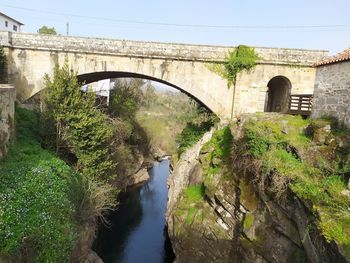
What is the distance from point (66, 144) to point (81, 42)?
618cm

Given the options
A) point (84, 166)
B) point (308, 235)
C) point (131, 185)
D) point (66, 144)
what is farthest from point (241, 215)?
point (131, 185)

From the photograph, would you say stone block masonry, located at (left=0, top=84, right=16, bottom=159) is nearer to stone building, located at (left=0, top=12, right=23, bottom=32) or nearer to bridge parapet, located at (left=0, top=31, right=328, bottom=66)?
bridge parapet, located at (left=0, top=31, right=328, bottom=66)

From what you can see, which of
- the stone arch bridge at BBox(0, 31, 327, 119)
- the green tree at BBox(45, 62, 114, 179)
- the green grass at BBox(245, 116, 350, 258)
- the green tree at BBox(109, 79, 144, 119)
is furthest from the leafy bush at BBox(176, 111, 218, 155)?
the green grass at BBox(245, 116, 350, 258)

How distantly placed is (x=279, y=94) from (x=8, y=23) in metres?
34.9

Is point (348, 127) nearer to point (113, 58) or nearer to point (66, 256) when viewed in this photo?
point (66, 256)

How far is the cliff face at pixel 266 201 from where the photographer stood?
8828 millimetres

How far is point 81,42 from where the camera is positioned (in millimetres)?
17734

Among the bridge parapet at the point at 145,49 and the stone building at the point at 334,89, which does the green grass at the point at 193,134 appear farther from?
the stone building at the point at 334,89

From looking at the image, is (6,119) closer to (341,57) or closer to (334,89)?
(334,89)

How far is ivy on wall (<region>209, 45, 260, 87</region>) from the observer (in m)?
17.4

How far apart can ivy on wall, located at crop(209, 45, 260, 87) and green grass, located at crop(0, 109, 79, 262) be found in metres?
9.98

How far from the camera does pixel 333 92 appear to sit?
1227 cm

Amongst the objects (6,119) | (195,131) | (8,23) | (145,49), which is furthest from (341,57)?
(8,23)

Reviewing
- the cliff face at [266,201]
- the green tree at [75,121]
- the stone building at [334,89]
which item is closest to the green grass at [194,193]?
the cliff face at [266,201]
